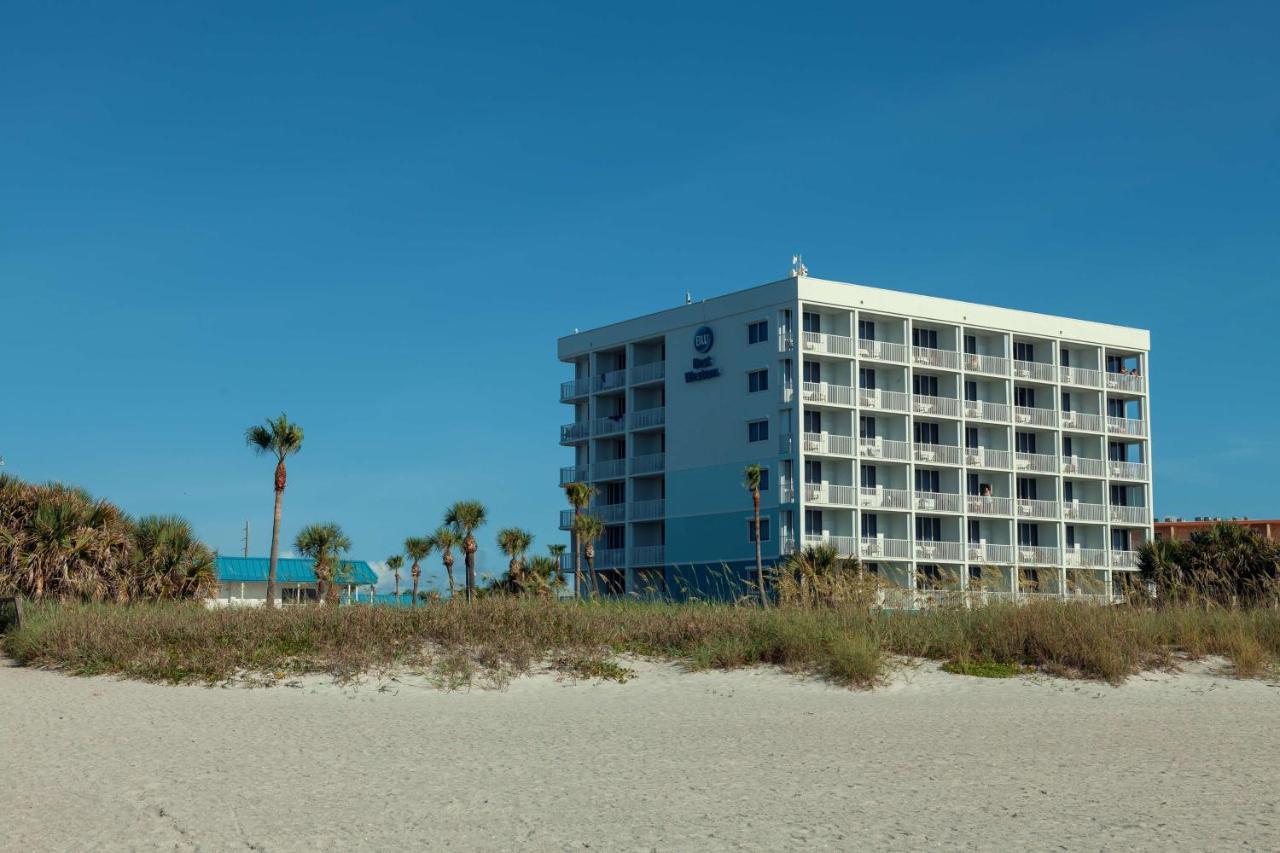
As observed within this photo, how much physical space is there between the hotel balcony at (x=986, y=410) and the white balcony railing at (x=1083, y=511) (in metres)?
5.76

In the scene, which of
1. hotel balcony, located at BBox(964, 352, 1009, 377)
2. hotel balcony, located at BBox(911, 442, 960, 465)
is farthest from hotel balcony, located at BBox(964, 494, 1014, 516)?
hotel balcony, located at BBox(964, 352, 1009, 377)

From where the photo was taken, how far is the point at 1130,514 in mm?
70125

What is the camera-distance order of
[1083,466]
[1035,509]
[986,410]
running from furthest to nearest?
[1083,466] < [1035,509] < [986,410]

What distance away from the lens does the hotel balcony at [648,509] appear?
64.9 metres

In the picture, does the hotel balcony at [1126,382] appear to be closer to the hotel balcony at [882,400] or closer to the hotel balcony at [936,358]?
the hotel balcony at [936,358]

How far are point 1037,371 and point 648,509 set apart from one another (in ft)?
67.7

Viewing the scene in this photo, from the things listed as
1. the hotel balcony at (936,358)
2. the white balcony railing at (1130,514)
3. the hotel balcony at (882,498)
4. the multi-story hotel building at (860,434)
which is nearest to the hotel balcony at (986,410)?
the multi-story hotel building at (860,434)

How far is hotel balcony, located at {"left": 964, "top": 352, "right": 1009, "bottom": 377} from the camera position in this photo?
A: 213 feet

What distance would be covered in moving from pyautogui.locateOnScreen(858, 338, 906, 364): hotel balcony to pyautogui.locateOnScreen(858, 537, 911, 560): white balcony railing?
8.25m

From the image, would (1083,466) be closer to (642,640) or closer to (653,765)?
(642,640)

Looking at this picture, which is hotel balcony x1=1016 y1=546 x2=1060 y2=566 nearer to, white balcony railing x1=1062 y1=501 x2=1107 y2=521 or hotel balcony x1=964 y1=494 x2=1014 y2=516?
hotel balcony x1=964 y1=494 x2=1014 y2=516

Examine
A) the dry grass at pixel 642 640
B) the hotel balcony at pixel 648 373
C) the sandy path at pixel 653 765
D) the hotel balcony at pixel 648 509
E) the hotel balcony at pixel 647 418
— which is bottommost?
the sandy path at pixel 653 765

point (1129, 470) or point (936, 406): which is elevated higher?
point (936, 406)

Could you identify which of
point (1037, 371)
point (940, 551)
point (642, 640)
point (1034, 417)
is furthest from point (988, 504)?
point (642, 640)
